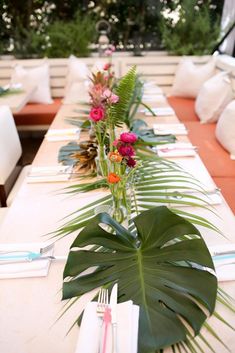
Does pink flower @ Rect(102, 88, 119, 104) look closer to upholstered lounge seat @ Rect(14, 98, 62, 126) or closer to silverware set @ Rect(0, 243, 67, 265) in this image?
silverware set @ Rect(0, 243, 67, 265)

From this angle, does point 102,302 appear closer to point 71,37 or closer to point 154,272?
point 154,272

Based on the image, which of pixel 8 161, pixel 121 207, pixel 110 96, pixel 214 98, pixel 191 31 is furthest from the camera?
pixel 191 31

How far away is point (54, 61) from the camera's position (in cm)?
386

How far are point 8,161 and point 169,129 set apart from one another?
3.31 ft

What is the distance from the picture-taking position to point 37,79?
11.9 ft

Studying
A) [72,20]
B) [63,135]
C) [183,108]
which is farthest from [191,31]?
[63,135]

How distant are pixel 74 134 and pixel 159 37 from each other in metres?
2.64

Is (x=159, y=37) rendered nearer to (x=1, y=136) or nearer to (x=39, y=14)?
(x=39, y=14)

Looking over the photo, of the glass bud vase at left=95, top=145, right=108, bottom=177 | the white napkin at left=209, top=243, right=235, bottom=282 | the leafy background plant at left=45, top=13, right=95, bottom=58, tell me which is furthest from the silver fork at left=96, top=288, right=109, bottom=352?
the leafy background plant at left=45, top=13, right=95, bottom=58

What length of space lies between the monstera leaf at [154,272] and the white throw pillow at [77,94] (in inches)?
82.1

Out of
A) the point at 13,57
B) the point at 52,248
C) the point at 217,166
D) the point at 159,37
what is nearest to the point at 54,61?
the point at 13,57

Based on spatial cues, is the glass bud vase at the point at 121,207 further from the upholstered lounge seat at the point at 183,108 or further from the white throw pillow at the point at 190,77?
the white throw pillow at the point at 190,77

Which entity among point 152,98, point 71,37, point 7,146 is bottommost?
point 152,98

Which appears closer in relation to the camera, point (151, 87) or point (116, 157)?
point (116, 157)
